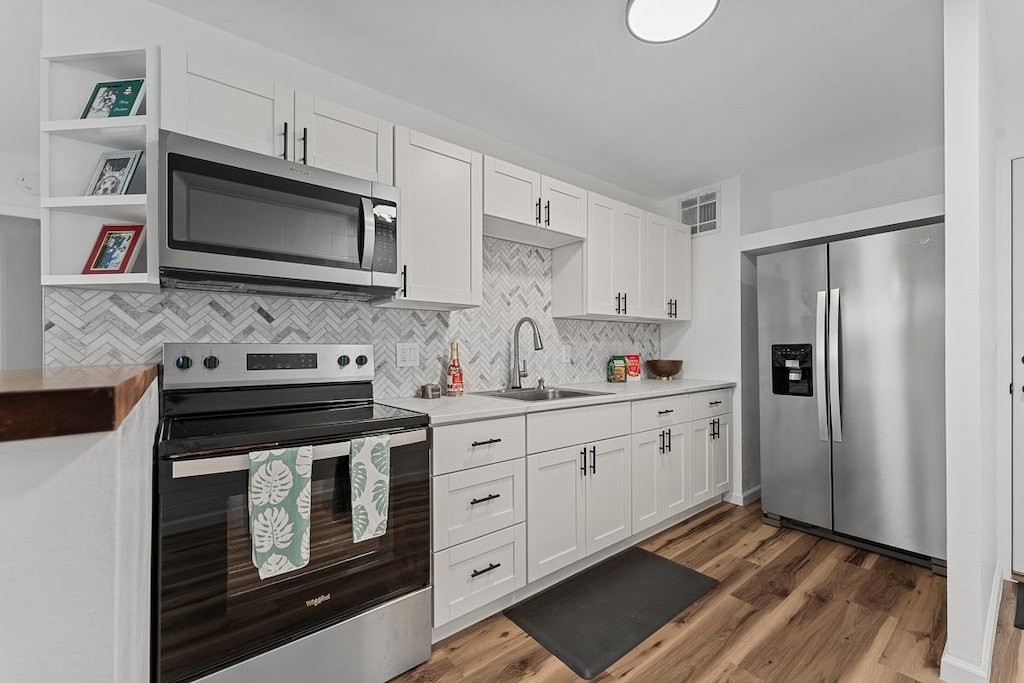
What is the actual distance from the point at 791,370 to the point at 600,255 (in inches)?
56.2

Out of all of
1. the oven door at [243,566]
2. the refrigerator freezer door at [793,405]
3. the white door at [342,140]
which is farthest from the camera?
the refrigerator freezer door at [793,405]

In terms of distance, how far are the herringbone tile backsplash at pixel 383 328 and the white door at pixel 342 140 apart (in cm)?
62

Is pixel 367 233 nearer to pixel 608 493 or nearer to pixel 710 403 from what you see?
pixel 608 493

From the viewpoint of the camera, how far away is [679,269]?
3678mm

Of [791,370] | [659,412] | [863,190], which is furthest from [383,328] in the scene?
[863,190]

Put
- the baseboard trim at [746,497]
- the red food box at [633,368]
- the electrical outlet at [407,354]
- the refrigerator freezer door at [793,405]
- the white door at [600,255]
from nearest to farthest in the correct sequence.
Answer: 1. the electrical outlet at [407,354]
2. the refrigerator freezer door at [793,405]
3. the white door at [600,255]
4. the baseboard trim at [746,497]
5. the red food box at [633,368]

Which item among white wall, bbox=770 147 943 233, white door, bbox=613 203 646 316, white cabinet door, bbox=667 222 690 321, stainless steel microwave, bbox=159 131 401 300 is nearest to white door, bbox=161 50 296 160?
stainless steel microwave, bbox=159 131 401 300

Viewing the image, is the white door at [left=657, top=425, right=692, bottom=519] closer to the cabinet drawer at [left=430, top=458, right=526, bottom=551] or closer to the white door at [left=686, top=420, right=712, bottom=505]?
the white door at [left=686, top=420, right=712, bottom=505]

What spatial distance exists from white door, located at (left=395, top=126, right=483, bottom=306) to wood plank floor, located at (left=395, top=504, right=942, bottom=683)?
1.51 m

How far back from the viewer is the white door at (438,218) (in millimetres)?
2084

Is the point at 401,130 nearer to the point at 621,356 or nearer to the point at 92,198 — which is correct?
the point at 92,198

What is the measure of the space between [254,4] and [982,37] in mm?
2804

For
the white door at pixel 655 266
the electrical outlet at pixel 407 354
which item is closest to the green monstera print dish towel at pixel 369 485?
the electrical outlet at pixel 407 354

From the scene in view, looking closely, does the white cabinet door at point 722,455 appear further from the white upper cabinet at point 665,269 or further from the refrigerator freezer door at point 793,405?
the white upper cabinet at point 665,269
